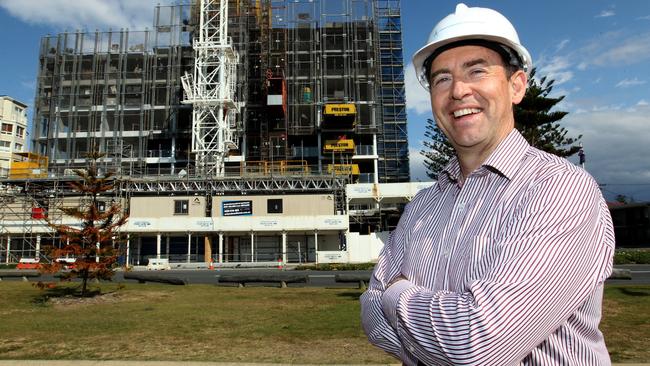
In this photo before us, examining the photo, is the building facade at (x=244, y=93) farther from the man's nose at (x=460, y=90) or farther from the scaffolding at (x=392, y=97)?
the man's nose at (x=460, y=90)

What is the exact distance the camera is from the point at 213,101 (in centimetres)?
4750

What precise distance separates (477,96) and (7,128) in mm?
98302

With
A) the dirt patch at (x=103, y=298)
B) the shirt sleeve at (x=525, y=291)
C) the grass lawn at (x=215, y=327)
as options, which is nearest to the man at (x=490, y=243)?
the shirt sleeve at (x=525, y=291)

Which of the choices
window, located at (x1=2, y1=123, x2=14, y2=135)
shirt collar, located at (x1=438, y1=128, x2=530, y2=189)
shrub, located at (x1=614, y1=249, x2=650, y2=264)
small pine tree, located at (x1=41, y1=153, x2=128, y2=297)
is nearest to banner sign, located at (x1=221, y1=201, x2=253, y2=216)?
small pine tree, located at (x1=41, y1=153, x2=128, y2=297)

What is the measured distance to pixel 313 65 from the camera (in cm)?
5834

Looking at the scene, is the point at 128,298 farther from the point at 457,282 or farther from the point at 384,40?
the point at 384,40

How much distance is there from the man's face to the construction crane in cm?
4494

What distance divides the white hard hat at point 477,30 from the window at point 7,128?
97305mm

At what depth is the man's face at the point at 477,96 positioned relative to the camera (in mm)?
1776

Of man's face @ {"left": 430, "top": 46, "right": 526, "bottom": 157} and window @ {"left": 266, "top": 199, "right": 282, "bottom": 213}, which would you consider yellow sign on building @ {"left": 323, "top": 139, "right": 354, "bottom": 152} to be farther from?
man's face @ {"left": 430, "top": 46, "right": 526, "bottom": 157}

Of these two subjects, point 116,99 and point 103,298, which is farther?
point 116,99

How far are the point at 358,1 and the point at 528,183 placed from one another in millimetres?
66095

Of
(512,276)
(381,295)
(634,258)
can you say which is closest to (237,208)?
(634,258)

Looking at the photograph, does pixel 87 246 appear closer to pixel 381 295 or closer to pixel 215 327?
pixel 215 327
